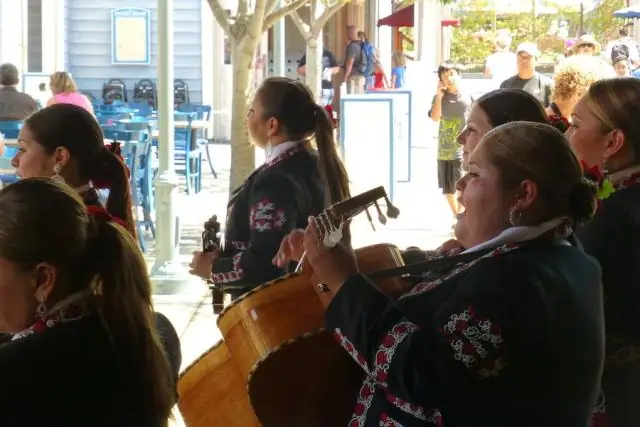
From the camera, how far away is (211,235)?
3955 mm

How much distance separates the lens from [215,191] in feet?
50.1

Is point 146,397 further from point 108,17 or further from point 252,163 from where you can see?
point 108,17

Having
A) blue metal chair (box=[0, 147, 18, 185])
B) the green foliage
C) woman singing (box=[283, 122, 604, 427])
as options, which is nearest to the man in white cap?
blue metal chair (box=[0, 147, 18, 185])

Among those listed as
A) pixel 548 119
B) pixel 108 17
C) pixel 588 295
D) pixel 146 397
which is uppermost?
pixel 108 17

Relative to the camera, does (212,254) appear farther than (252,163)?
No

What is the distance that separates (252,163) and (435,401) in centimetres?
762

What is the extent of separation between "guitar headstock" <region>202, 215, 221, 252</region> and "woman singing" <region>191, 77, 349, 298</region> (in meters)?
0.03

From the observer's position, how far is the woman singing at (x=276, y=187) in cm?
379

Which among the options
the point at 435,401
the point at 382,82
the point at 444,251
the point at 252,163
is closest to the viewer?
the point at 435,401

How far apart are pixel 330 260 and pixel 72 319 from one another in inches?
20.2

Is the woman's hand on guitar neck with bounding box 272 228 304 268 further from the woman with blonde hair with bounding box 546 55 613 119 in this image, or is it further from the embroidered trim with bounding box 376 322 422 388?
the woman with blonde hair with bounding box 546 55 613 119

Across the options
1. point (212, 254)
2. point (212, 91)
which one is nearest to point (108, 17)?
point (212, 91)

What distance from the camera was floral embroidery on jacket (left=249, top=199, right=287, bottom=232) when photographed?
12.4 ft

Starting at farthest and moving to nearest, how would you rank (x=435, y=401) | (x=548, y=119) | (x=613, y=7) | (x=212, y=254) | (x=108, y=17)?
(x=613, y=7) < (x=108, y=17) < (x=212, y=254) < (x=548, y=119) < (x=435, y=401)
